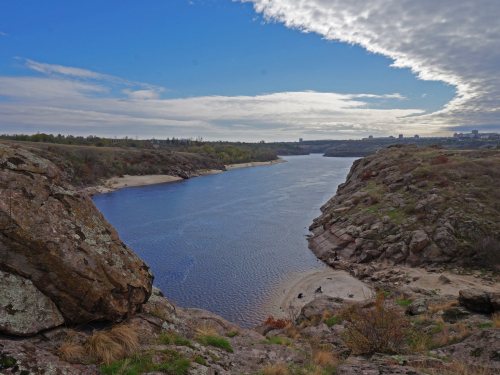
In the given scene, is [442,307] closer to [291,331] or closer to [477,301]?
[477,301]

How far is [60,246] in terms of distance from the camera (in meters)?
6.19

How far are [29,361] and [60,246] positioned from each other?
2.31 meters

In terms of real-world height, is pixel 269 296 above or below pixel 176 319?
below

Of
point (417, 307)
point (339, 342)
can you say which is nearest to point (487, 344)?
point (339, 342)

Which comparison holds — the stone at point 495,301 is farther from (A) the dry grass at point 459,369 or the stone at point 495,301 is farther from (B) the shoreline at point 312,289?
(B) the shoreline at point 312,289

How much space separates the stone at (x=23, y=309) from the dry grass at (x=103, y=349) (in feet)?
2.52

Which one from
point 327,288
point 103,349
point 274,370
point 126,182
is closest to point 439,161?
point 327,288

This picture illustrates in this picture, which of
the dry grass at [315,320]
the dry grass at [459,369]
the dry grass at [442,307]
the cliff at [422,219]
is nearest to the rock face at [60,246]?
the dry grass at [459,369]

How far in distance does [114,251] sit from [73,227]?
3.93 ft

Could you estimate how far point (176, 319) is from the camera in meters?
8.55

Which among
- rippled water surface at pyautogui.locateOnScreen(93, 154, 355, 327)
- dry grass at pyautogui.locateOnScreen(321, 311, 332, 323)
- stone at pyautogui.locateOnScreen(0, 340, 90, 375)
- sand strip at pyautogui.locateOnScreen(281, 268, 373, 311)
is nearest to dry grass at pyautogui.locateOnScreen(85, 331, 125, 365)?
stone at pyautogui.locateOnScreen(0, 340, 90, 375)

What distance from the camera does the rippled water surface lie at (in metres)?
22.4

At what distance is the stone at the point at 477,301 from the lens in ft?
34.9

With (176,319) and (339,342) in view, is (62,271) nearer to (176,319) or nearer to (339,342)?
(176,319)
